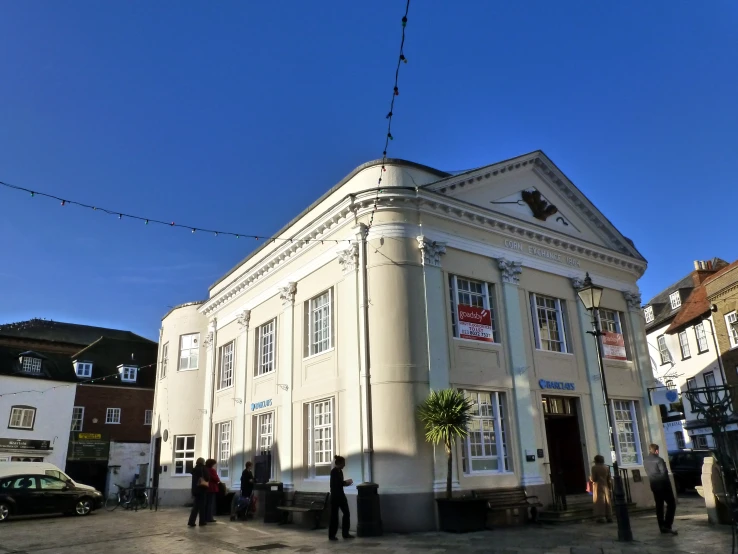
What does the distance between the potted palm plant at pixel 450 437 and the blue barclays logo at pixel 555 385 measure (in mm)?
3495

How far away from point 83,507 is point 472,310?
14.3 metres

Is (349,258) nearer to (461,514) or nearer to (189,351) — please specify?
(461,514)

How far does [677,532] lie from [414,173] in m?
9.64

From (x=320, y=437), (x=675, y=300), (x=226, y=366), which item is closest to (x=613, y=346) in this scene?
(x=320, y=437)

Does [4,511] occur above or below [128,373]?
below

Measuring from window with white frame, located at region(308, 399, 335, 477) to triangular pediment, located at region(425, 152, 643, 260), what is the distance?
20.9ft

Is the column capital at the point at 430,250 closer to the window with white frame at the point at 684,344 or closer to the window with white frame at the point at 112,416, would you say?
the window with white frame at the point at 684,344

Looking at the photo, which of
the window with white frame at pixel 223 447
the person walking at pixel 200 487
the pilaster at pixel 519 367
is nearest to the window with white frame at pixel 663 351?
the pilaster at pixel 519 367

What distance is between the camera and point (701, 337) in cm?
3027

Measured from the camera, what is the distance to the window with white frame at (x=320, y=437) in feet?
48.2

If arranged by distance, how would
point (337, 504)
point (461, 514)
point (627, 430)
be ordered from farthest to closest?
point (627, 430) → point (461, 514) → point (337, 504)

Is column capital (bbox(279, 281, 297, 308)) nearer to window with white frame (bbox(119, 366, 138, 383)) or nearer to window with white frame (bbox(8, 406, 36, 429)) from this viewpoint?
window with white frame (bbox(8, 406, 36, 429))

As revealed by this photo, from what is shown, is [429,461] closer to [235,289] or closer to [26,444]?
[235,289]

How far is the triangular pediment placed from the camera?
15.8 m
